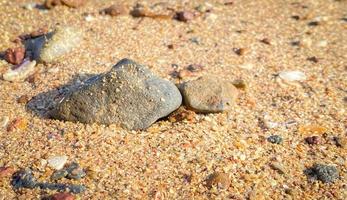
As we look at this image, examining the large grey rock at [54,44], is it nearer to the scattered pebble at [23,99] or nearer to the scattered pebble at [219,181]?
the scattered pebble at [23,99]

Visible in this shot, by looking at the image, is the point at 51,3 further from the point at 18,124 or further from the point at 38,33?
the point at 18,124

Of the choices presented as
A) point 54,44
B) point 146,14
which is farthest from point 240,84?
point 54,44

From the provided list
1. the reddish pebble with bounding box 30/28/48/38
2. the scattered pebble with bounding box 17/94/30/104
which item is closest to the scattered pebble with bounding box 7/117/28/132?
the scattered pebble with bounding box 17/94/30/104

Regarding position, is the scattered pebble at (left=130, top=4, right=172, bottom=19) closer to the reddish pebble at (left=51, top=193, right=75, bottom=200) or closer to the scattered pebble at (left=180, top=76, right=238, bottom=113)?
the scattered pebble at (left=180, top=76, right=238, bottom=113)

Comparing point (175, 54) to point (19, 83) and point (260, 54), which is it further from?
point (19, 83)

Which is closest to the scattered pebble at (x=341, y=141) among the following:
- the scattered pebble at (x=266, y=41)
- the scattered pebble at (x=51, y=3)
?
the scattered pebble at (x=266, y=41)
